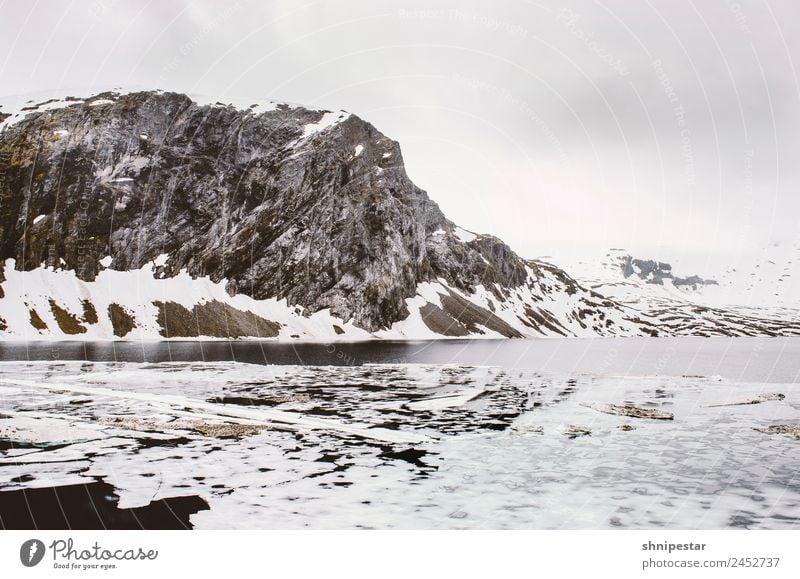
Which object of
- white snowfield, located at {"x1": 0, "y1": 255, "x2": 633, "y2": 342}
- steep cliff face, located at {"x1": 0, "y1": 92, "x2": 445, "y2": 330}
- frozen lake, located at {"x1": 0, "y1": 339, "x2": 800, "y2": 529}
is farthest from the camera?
steep cliff face, located at {"x1": 0, "y1": 92, "x2": 445, "y2": 330}

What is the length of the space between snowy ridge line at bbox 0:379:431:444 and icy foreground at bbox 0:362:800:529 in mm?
101

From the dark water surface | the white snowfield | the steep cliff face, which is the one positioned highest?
the steep cliff face

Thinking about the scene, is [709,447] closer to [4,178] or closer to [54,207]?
[54,207]

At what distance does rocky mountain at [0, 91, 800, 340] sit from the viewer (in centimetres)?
12362

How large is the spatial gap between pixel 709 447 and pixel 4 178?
17148 cm

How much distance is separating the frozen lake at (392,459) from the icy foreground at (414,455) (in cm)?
7

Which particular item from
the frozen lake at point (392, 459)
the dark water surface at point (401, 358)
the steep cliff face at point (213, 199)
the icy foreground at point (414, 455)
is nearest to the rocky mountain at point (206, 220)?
the steep cliff face at point (213, 199)

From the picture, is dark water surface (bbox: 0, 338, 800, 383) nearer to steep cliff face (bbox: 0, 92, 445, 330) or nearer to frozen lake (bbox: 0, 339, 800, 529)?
frozen lake (bbox: 0, 339, 800, 529)

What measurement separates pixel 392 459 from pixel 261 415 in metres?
9.91

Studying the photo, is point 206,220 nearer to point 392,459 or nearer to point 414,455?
point 414,455

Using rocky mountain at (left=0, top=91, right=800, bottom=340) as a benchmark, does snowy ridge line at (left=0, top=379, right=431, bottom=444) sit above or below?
below

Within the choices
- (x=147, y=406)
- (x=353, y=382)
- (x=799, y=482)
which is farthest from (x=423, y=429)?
(x=353, y=382)

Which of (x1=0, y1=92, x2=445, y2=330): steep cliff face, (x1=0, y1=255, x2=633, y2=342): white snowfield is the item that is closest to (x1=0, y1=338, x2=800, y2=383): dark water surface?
(x1=0, y1=255, x2=633, y2=342): white snowfield
